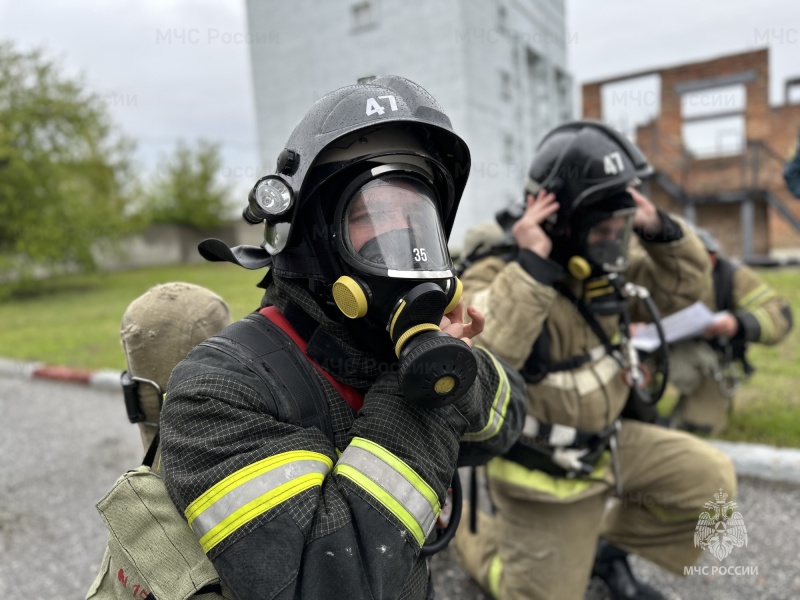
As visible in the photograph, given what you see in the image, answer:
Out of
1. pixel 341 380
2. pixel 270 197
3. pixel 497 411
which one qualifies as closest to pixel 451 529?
pixel 497 411

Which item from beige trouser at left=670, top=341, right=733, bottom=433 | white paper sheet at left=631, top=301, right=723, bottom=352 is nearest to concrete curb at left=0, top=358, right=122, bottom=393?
white paper sheet at left=631, top=301, right=723, bottom=352

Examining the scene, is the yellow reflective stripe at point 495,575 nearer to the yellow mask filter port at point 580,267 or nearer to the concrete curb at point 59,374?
the yellow mask filter port at point 580,267

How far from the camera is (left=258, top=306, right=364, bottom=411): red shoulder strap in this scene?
4.63 ft

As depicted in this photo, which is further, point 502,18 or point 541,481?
point 502,18

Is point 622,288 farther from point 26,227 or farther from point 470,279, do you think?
point 26,227

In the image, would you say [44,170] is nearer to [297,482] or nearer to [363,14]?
[363,14]

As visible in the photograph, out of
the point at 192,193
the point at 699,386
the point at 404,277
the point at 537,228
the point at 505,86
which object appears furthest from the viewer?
the point at 192,193

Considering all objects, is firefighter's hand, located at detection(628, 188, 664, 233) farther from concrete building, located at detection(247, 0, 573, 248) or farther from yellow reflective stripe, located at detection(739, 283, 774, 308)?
concrete building, located at detection(247, 0, 573, 248)

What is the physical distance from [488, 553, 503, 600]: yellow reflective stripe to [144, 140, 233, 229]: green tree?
30695mm

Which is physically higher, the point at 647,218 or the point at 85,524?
the point at 647,218

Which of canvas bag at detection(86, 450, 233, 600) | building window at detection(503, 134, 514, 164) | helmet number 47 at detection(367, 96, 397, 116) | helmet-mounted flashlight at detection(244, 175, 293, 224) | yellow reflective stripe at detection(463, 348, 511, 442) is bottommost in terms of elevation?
canvas bag at detection(86, 450, 233, 600)

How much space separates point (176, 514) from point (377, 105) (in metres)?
1.02

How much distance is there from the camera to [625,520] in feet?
8.87

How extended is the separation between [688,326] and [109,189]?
81.0 ft
